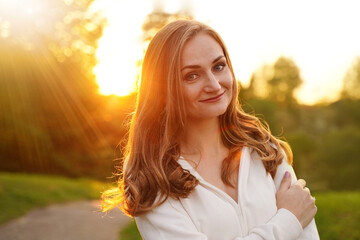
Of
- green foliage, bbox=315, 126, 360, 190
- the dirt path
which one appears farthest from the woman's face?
green foliage, bbox=315, 126, 360, 190

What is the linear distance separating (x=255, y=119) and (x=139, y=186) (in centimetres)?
93

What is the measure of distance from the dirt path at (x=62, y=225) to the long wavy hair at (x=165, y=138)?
15.0ft

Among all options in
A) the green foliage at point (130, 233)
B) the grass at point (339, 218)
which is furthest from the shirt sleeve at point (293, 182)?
the green foliage at point (130, 233)

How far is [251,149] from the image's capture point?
226cm

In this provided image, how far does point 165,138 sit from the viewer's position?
216 centimetres

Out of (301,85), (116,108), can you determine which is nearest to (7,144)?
(116,108)

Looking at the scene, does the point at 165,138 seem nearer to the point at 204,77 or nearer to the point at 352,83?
the point at 204,77

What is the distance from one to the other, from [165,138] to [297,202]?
77 centimetres

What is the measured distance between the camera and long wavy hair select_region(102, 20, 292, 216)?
6.47 ft

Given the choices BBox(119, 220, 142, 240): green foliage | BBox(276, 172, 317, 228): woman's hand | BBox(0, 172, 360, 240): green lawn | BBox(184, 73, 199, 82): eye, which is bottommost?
BBox(119, 220, 142, 240): green foliage

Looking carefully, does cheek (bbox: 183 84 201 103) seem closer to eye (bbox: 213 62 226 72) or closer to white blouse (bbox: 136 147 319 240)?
eye (bbox: 213 62 226 72)

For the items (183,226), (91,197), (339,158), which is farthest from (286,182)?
(339,158)

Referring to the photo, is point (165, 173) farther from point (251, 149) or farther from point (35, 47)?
point (35, 47)

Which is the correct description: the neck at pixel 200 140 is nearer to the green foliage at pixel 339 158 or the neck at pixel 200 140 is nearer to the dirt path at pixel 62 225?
the dirt path at pixel 62 225
